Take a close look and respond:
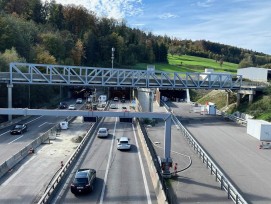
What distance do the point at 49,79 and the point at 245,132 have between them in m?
30.8

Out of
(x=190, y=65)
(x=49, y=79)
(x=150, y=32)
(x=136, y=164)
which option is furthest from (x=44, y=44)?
(x=150, y=32)

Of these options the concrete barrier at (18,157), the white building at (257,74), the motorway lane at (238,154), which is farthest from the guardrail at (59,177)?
the white building at (257,74)

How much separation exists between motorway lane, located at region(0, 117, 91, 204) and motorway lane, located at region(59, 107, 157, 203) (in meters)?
2.35

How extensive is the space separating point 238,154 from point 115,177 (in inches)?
594

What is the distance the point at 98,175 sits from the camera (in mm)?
24234

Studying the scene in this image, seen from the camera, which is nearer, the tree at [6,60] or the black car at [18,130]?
the black car at [18,130]

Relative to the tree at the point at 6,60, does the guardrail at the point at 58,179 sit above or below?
below

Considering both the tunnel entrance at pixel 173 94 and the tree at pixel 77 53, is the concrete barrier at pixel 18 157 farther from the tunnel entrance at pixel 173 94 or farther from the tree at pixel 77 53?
the tree at pixel 77 53

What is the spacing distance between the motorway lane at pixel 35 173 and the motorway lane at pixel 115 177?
2.35m

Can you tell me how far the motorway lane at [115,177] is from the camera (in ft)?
65.0

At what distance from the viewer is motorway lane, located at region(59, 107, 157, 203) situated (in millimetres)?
19812

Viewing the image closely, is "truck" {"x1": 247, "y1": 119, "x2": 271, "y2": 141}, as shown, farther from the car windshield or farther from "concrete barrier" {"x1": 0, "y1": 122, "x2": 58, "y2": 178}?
the car windshield

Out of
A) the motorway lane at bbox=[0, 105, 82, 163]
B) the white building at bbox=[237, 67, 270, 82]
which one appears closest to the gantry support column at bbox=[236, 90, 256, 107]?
the white building at bbox=[237, 67, 270, 82]

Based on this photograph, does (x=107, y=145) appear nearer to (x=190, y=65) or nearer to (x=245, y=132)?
(x=245, y=132)
